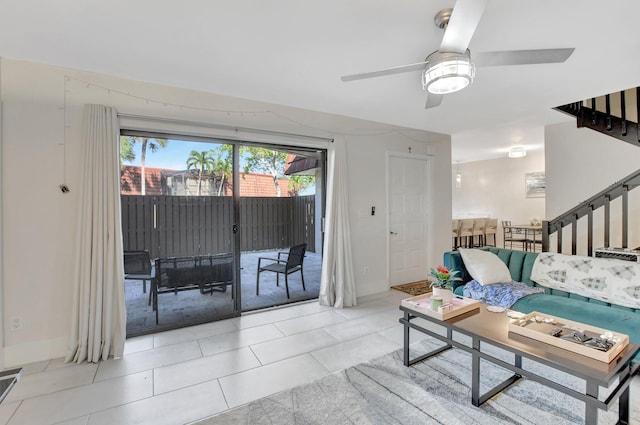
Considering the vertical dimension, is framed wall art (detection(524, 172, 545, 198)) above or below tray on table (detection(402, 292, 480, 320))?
above

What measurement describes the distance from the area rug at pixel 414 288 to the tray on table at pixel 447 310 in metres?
1.92

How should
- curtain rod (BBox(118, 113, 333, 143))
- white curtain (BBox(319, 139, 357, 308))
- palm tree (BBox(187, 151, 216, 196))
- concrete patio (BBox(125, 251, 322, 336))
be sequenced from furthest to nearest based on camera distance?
white curtain (BBox(319, 139, 357, 308)), palm tree (BBox(187, 151, 216, 196)), concrete patio (BBox(125, 251, 322, 336)), curtain rod (BBox(118, 113, 333, 143))

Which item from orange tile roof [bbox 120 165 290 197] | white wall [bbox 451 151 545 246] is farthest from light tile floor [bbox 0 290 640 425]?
white wall [bbox 451 151 545 246]

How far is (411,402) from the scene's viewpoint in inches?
79.1

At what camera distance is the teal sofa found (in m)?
2.29

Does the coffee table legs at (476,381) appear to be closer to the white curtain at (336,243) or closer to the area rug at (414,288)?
the white curtain at (336,243)

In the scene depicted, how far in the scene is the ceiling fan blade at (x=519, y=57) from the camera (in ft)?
5.81

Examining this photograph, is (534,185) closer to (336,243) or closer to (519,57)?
(336,243)

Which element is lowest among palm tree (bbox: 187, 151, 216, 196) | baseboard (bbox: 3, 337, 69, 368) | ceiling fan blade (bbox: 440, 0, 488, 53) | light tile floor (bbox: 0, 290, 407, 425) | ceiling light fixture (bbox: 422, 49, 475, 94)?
light tile floor (bbox: 0, 290, 407, 425)

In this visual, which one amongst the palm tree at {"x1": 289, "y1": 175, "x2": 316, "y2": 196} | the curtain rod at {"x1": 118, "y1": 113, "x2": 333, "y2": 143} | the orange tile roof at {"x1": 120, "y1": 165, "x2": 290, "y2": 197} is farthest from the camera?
the palm tree at {"x1": 289, "y1": 175, "x2": 316, "y2": 196}

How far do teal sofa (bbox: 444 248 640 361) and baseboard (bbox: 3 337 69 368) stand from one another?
395 centimetres

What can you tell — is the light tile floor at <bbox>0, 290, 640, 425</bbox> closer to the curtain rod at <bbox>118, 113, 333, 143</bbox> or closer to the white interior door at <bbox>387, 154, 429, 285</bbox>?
the white interior door at <bbox>387, 154, 429, 285</bbox>

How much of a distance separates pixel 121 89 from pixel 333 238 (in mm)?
2825

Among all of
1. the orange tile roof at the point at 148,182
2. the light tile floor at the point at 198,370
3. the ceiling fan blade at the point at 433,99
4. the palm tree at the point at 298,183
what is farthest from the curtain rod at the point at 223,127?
the light tile floor at the point at 198,370
